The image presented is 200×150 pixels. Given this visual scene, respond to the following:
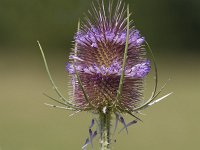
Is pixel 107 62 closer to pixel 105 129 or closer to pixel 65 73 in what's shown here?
pixel 105 129

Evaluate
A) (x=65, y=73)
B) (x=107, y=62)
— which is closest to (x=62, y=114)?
(x=65, y=73)

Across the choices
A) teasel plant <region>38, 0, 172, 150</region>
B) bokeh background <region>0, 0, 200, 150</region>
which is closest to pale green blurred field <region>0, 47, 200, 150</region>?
bokeh background <region>0, 0, 200, 150</region>

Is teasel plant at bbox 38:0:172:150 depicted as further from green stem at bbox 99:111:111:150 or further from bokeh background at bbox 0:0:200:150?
bokeh background at bbox 0:0:200:150

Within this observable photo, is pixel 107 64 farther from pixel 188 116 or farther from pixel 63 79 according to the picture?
pixel 63 79

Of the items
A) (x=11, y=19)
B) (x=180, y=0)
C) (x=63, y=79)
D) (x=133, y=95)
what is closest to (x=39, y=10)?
(x=11, y=19)

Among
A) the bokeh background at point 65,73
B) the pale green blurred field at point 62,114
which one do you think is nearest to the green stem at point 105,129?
the pale green blurred field at point 62,114

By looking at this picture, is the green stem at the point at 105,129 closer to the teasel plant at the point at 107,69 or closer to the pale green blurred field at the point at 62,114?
the teasel plant at the point at 107,69
